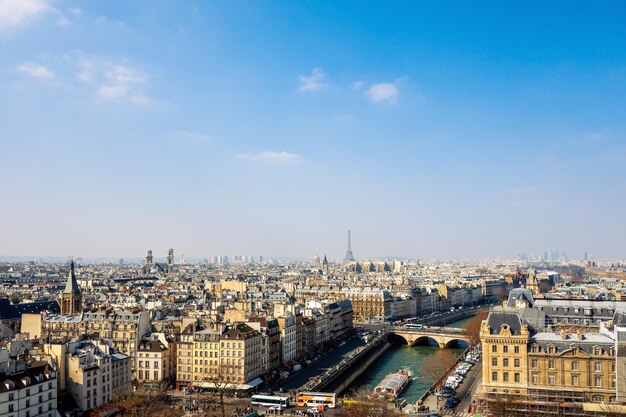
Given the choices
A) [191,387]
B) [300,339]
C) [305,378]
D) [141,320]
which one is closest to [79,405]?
[191,387]

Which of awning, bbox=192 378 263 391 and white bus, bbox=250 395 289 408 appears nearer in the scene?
white bus, bbox=250 395 289 408

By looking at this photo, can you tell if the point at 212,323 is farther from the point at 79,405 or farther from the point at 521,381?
the point at 521,381

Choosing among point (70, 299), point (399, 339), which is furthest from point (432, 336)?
point (70, 299)

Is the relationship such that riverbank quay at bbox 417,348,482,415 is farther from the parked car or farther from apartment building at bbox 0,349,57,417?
apartment building at bbox 0,349,57,417

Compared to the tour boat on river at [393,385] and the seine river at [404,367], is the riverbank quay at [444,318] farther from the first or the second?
the tour boat on river at [393,385]

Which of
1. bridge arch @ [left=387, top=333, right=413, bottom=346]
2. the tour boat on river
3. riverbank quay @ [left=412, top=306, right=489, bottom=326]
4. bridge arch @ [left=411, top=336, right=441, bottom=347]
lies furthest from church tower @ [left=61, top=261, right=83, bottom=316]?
riverbank quay @ [left=412, top=306, right=489, bottom=326]
